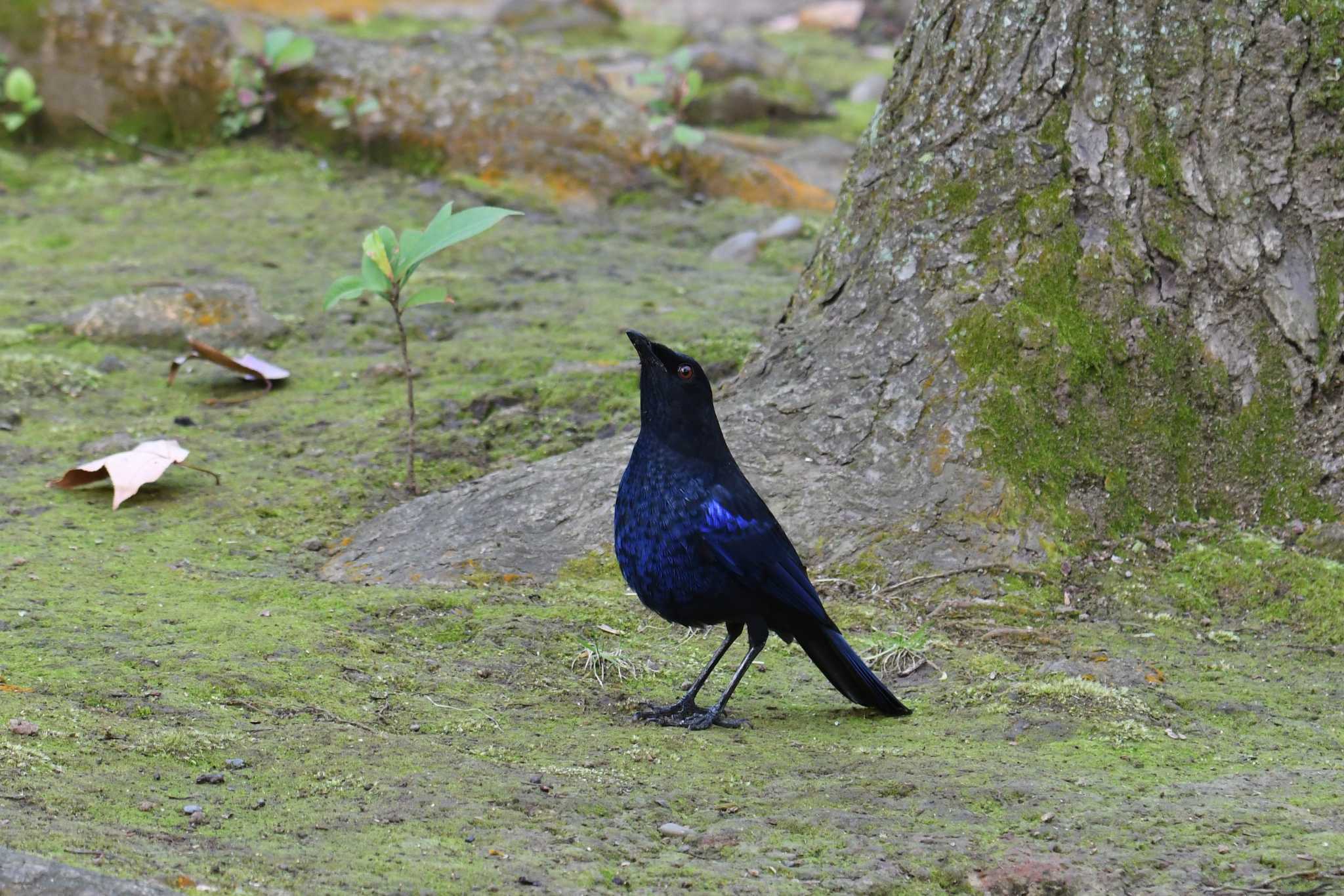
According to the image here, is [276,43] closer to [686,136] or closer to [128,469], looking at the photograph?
[686,136]

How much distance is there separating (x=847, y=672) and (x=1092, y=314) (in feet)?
5.58

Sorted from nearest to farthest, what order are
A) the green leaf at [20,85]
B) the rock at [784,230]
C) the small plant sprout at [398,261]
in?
the small plant sprout at [398,261], the rock at [784,230], the green leaf at [20,85]

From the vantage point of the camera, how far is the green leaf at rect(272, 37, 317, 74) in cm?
995

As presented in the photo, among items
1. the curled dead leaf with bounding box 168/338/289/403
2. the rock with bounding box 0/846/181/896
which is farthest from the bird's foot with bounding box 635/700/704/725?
the curled dead leaf with bounding box 168/338/289/403

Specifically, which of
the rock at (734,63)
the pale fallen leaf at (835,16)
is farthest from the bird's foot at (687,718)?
the pale fallen leaf at (835,16)

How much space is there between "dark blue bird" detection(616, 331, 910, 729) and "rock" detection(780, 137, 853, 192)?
22.3 feet

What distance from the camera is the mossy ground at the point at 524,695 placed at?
276cm

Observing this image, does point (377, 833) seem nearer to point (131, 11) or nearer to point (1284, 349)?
point (1284, 349)

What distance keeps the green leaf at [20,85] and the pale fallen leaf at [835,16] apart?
459 inches

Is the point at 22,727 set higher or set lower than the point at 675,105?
lower

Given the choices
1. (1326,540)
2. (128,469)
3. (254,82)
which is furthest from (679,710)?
(254,82)

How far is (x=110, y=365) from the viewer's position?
6.80 m

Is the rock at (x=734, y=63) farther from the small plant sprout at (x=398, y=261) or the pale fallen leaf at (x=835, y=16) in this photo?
the small plant sprout at (x=398, y=261)

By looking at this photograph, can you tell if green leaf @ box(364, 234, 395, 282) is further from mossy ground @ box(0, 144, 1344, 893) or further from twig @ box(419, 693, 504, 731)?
twig @ box(419, 693, 504, 731)
